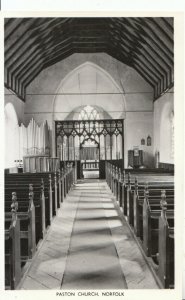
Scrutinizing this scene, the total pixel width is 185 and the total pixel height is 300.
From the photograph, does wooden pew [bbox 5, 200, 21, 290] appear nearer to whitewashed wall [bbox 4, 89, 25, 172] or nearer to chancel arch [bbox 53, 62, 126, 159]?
whitewashed wall [bbox 4, 89, 25, 172]

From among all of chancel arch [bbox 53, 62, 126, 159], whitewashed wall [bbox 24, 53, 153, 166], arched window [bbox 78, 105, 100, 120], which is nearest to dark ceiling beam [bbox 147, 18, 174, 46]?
whitewashed wall [bbox 24, 53, 153, 166]

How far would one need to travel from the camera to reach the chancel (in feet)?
12.1

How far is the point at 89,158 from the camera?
18.3m

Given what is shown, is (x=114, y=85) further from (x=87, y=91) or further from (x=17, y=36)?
(x=17, y=36)

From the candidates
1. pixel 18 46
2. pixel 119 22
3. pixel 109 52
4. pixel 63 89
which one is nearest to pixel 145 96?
pixel 109 52

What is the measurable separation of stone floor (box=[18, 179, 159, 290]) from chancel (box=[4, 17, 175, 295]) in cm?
1

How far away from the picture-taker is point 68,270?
3.78 m

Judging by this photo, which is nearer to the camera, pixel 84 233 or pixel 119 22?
pixel 84 233

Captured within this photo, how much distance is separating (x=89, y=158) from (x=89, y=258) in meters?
14.1

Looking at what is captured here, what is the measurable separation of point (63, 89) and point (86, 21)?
4.76 metres

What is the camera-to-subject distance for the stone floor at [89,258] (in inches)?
136

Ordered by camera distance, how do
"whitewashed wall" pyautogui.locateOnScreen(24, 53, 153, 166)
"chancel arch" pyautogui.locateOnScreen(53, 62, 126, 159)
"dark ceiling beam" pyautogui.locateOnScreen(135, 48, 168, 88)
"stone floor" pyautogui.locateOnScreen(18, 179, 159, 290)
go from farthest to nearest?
"chancel arch" pyautogui.locateOnScreen(53, 62, 126, 159) < "whitewashed wall" pyautogui.locateOnScreen(24, 53, 153, 166) < "dark ceiling beam" pyautogui.locateOnScreen(135, 48, 168, 88) < "stone floor" pyautogui.locateOnScreen(18, 179, 159, 290)

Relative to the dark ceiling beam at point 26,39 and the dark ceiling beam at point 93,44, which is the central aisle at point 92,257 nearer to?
the dark ceiling beam at point 93,44
